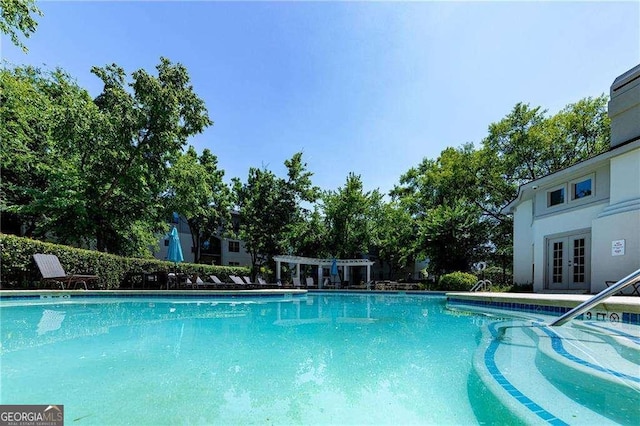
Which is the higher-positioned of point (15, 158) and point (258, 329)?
point (15, 158)

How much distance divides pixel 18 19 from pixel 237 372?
13.3 metres

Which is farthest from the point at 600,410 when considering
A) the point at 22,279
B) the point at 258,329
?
the point at 22,279

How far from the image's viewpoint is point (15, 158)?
14.7m

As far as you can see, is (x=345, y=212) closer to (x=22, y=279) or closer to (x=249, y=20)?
(x=249, y=20)

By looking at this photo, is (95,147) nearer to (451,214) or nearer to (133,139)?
(133,139)

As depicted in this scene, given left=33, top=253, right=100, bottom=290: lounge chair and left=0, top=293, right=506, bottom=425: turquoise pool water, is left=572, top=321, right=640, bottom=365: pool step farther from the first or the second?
left=33, top=253, right=100, bottom=290: lounge chair

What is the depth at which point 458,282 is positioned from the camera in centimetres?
1569

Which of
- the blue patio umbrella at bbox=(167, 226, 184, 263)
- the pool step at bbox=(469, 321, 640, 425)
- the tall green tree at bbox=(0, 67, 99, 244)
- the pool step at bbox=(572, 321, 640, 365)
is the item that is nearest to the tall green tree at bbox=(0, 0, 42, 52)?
the tall green tree at bbox=(0, 67, 99, 244)

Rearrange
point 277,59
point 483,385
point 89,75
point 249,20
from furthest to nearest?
1. point 89,75
2. point 277,59
3. point 249,20
4. point 483,385

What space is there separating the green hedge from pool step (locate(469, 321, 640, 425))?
520 inches

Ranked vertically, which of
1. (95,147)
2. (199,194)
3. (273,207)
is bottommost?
(273,207)

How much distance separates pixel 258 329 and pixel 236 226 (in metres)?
25.2

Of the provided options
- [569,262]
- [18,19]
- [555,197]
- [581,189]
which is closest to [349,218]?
[555,197]

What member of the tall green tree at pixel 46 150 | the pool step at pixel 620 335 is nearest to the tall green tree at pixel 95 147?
the tall green tree at pixel 46 150
